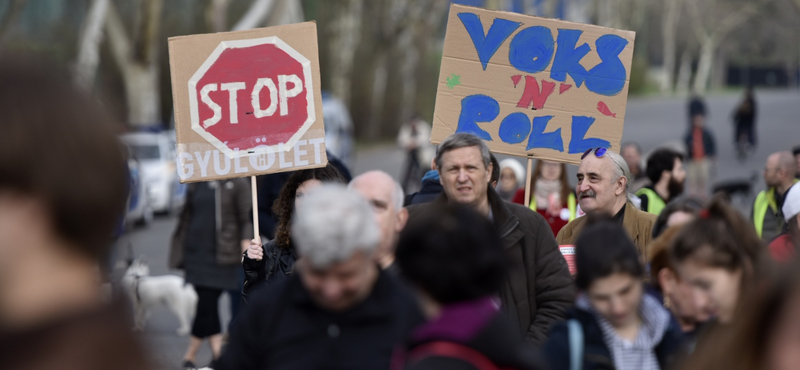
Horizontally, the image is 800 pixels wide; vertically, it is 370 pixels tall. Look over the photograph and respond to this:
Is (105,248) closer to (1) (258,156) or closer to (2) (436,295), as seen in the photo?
(2) (436,295)

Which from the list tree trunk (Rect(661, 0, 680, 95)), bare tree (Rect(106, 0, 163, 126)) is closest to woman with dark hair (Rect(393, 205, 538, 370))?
bare tree (Rect(106, 0, 163, 126))

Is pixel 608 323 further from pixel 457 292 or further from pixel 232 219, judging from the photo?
pixel 232 219

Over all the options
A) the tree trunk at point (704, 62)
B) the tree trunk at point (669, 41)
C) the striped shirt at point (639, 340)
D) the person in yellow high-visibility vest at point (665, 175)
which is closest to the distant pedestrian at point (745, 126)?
the person in yellow high-visibility vest at point (665, 175)

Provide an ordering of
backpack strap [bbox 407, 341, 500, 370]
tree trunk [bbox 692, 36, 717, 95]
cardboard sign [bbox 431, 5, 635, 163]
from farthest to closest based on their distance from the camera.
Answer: tree trunk [bbox 692, 36, 717, 95], cardboard sign [bbox 431, 5, 635, 163], backpack strap [bbox 407, 341, 500, 370]

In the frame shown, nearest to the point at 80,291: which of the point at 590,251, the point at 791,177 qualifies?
the point at 590,251

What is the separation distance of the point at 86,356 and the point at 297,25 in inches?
173

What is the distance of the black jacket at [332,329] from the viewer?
8.66 ft

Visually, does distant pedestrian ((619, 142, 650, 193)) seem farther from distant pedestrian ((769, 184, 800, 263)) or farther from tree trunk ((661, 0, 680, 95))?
tree trunk ((661, 0, 680, 95))

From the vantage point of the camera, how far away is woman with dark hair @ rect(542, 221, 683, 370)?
2.84 m

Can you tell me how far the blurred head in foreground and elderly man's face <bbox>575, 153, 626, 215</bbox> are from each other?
4.16 meters

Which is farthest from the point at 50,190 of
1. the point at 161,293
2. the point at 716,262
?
the point at 161,293

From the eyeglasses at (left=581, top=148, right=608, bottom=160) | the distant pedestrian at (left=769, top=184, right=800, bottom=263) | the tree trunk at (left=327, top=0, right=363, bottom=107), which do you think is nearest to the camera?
the distant pedestrian at (left=769, top=184, right=800, bottom=263)

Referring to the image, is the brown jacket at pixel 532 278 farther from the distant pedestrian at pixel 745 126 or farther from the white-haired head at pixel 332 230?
the distant pedestrian at pixel 745 126

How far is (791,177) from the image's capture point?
7.37 metres
